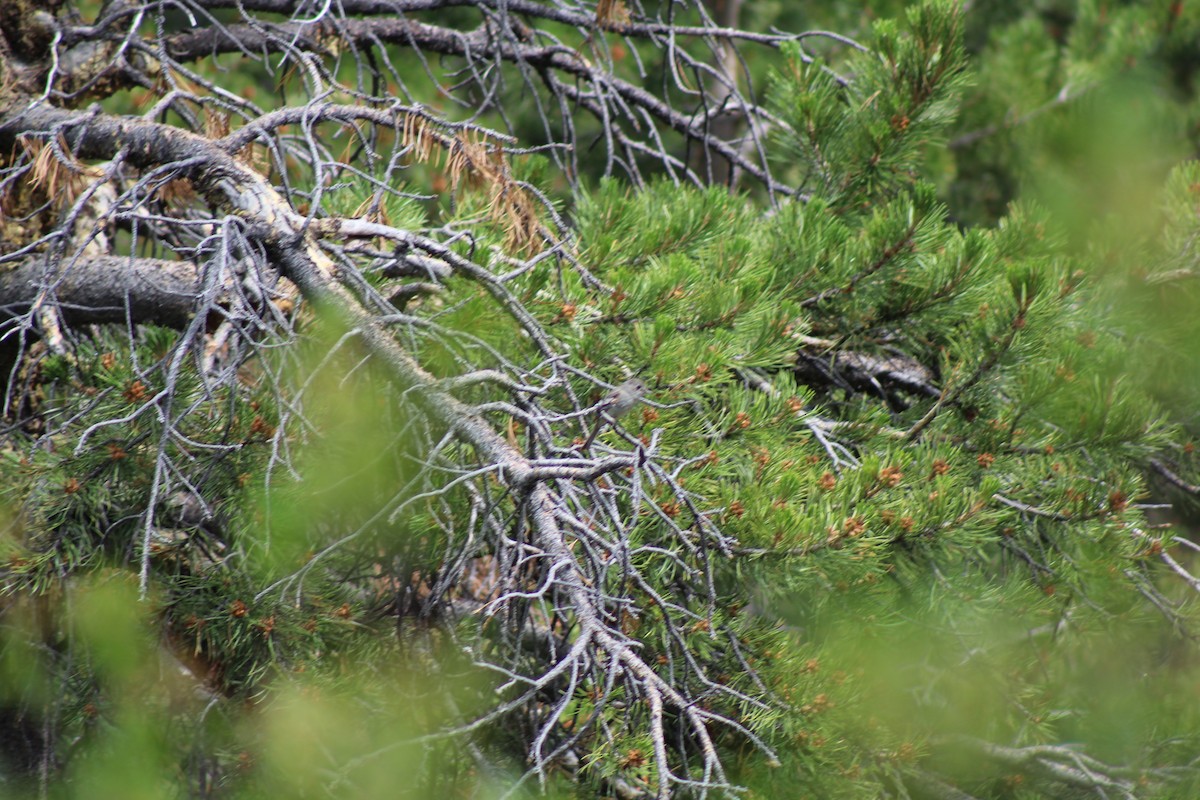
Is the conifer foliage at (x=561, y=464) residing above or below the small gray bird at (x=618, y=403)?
below

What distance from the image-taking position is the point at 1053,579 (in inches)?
100

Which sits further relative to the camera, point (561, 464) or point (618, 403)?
point (618, 403)

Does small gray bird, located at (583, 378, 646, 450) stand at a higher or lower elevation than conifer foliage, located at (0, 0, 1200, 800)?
higher

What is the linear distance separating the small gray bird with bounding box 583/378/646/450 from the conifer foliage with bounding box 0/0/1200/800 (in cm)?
7

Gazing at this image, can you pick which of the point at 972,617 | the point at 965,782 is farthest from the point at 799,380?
the point at 965,782

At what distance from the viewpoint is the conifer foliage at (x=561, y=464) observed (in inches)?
75.4

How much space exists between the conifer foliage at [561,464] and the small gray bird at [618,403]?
69mm

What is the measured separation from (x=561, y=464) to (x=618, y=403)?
213 millimetres

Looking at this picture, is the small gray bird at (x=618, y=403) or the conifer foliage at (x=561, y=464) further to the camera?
the conifer foliage at (x=561, y=464)

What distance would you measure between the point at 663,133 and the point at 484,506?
19.9ft

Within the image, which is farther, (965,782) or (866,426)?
(965,782)

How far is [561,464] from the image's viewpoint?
170 cm

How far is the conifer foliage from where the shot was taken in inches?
75.4

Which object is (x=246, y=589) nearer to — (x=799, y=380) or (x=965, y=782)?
(x=799, y=380)
